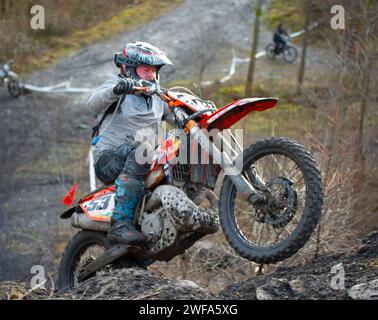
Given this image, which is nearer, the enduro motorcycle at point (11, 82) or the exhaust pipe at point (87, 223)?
the exhaust pipe at point (87, 223)

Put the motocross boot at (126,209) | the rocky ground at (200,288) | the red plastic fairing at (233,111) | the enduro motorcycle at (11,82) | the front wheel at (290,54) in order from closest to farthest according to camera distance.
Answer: the rocky ground at (200,288) → the red plastic fairing at (233,111) → the motocross boot at (126,209) → the enduro motorcycle at (11,82) → the front wheel at (290,54)

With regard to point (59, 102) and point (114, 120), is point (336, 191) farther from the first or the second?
point (59, 102)

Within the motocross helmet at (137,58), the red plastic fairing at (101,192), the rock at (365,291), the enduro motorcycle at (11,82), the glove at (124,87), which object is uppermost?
the enduro motorcycle at (11,82)

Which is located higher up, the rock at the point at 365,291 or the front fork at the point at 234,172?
the front fork at the point at 234,172

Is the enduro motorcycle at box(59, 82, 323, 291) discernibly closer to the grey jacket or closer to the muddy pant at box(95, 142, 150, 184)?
the muddy pant at box(95, 142, 150, 184)

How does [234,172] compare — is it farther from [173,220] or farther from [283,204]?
[173,220]

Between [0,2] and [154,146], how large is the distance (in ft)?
78.4

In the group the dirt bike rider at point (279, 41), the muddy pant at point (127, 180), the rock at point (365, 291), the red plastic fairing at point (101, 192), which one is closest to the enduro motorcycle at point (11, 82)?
the dirt bike rider at point (279, 41)

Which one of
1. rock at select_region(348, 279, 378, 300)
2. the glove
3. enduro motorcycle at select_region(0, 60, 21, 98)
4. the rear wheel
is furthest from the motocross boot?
enduro motorcycle at select_region(0, 60, 21, 98)

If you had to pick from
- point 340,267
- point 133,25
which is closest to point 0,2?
point 133,25

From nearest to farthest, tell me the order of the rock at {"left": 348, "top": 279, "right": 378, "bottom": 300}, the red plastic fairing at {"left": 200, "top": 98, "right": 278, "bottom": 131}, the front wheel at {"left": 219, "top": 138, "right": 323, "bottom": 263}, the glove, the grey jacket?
the rock at {"left": 348, "top": 279, "right": 378, "bottom": 300} < the front wheel at {"left": 219, "top": 138, "right": 323, "bottom": 263} < the red plastic fairing at {"left": 200, "top": 98, "right": 278, "bottom": 131} < the glove < the grey jacket

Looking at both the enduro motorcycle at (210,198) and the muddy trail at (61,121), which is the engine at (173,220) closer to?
the enduro motorcycle at (210,198)

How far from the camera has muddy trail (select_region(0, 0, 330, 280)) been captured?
12.5 metres

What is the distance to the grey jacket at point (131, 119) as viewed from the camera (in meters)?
6.50
